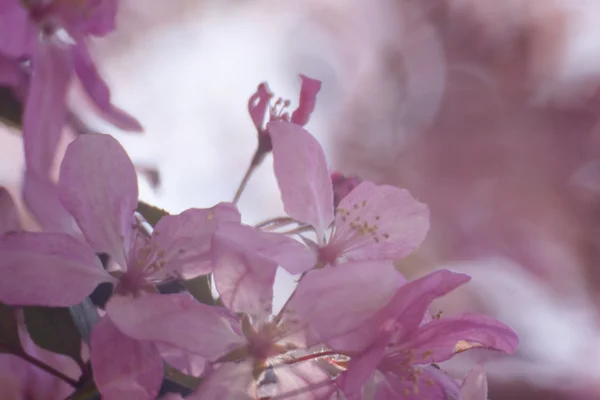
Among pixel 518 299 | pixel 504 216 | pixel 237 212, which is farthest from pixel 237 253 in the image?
pixel 504 216

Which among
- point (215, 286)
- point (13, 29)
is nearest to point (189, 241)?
point (215, 286)

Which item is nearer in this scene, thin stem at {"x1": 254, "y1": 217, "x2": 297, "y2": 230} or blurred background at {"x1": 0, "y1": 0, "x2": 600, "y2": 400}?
thin stem at {"x1": 254, "y1": 217, "x2": 297, "y2": 230}

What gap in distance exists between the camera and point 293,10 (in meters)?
1.16

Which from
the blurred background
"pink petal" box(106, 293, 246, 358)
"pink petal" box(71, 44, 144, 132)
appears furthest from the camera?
the blurred background

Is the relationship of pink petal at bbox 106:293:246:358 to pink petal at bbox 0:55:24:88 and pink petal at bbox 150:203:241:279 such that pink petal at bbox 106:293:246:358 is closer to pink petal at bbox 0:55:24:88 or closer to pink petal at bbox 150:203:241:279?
pink petal at bbox 150:203:241:279

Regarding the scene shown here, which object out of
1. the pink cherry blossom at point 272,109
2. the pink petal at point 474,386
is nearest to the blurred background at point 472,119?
the pink cherry blossom at point 272,109

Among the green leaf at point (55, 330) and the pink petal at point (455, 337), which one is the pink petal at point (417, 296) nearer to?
the pink petal at point (455, 337)

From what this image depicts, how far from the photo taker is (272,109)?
0.37 m

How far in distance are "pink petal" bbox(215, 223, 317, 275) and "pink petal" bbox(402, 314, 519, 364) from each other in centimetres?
6

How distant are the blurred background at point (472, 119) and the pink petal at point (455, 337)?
73 cm

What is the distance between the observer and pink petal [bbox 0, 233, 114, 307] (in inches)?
8.7

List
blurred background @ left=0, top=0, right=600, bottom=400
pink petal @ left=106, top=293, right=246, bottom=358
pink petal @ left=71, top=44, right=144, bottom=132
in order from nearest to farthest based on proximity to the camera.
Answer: pink petal @ left=106, top=293, right=246, bottom=358
pink petal @ left=71, top=44, right=144, bottom=132
blurred background @ left=0, top=0, right=600, bottom=400

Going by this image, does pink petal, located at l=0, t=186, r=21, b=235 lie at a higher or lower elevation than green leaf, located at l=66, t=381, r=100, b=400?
higher

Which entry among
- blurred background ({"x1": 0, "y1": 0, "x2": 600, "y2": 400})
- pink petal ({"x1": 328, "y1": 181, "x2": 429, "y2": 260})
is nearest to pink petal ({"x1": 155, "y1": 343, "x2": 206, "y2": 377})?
pink petal ({"x1": 328, "y1": 181, "x2": 429, "y2": 260})
